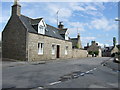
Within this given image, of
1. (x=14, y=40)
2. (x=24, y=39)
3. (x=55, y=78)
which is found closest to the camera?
(x=55, y=78)

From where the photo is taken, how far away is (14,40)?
24328 millimetres

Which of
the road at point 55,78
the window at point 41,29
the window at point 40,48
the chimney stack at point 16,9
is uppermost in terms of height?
the chimney stack at point 16,9

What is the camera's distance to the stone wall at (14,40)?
76.7ft

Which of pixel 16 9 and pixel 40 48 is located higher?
pixel 16 9

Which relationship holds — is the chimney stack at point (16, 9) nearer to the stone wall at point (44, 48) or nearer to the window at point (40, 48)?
the stone wall at point (44, 48)

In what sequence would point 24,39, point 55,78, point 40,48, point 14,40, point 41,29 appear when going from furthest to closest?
point 41,29
point 40,48
point 14,40
point 24,39
point 55,78

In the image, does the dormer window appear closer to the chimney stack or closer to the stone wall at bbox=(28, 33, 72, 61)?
the stone wall at bbox=(28, 33, 72, 61)

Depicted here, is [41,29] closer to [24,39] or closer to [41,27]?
[41,27]

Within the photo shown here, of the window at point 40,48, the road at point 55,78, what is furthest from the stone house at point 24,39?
the road at point 55,78

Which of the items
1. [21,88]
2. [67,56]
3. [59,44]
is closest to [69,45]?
[67,56]

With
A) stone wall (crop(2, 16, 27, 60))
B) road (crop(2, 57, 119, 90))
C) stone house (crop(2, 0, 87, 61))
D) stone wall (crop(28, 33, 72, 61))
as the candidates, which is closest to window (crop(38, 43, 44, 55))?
stone house (crop(2, 0, 87, 61))

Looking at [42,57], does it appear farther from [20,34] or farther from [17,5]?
[17,5]

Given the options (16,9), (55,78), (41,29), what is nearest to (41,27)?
(41,29)

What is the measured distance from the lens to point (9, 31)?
82.6 feet
